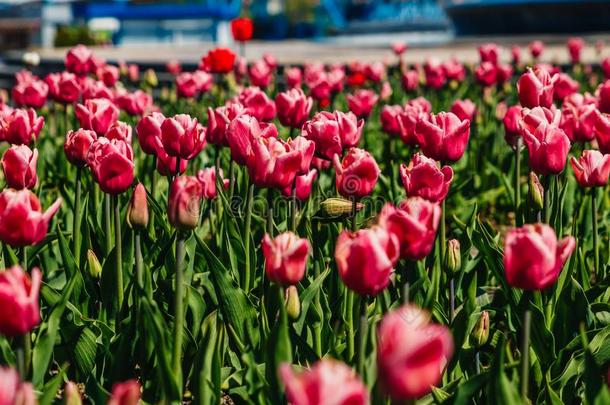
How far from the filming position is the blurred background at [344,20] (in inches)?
739

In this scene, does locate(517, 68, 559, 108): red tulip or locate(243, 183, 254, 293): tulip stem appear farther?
locate(517, 68, 559, 108): red tulip

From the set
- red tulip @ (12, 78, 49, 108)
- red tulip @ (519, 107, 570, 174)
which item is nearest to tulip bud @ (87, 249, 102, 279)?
red tulip @ (519, 107, 570, 174)

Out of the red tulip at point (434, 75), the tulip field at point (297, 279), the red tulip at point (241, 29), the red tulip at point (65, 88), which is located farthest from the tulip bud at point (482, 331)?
the red tulip at point (241, 29)

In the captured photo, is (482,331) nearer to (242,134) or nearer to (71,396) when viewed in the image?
(242,134)

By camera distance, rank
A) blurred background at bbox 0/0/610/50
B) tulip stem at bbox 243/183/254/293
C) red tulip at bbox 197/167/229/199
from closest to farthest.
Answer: tulip stem at bbox 243/183/254/293 → red tulip at bbox 197/167/229/199 → blurred background at bbox 0/0/610/50

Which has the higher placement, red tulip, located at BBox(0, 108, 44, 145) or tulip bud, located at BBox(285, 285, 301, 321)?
red tulip, located at BBox(0, 108, 44, 145)

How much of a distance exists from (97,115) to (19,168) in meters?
0.77

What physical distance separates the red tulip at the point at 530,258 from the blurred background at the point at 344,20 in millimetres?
17816

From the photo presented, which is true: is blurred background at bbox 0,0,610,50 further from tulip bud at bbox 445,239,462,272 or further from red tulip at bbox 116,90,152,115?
tulip bud at bbox 445,239,462,272

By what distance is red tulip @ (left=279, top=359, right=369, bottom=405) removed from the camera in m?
1.03

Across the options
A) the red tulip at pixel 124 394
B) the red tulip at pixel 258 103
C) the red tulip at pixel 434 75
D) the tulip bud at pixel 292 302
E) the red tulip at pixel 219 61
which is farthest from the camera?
the red tulip at pixel 434 75

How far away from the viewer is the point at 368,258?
1420 mm

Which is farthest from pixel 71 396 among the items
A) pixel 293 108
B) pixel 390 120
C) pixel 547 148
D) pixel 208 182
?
pixel 390 120

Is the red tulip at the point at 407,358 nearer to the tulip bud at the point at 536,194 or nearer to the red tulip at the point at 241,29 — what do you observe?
the tulip bud at the point at 536,194
